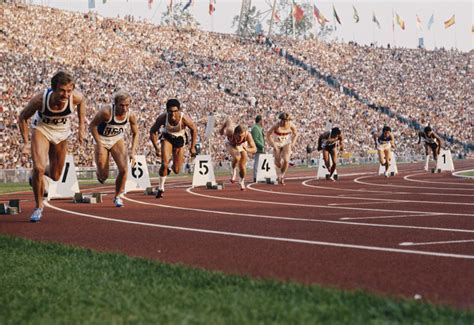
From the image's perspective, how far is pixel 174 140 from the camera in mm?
16531

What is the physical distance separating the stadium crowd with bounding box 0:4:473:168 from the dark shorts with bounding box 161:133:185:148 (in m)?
17.6

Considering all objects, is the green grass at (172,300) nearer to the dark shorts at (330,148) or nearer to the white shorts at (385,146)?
the dark shorts at (330,148)

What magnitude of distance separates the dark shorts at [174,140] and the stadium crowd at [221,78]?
57.8 feet

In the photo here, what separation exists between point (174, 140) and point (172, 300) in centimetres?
1153

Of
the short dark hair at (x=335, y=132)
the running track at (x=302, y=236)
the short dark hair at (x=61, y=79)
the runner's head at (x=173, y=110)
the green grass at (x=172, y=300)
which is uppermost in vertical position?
the short dark hair at (x=61, y=79)

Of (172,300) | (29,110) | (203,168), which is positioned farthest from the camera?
(203,168)

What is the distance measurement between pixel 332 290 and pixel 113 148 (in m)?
8.72

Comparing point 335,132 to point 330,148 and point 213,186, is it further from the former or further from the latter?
point 213,186

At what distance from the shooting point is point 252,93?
5531cm

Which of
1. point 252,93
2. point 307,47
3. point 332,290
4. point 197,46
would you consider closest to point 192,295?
point 332,290

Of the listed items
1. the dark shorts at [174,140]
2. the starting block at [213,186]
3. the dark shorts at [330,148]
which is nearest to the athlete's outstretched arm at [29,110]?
the dark shorts at [174,140]

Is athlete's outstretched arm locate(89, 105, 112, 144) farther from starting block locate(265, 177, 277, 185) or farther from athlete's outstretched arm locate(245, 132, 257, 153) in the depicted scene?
starting block locate(265, 177, 277, 185)

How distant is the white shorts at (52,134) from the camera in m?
11.0

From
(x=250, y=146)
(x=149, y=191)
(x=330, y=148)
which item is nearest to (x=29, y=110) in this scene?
(x=149, y=191)
